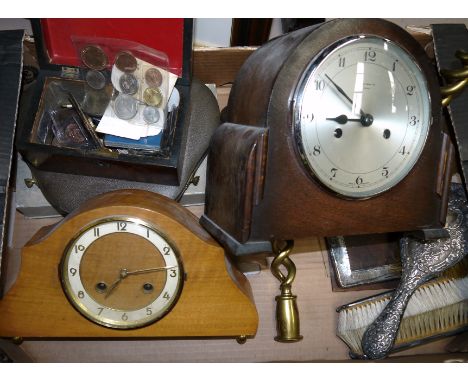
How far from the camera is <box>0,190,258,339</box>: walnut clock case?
984 millimetres

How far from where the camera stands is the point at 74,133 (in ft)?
3.69

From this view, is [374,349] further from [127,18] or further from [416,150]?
[127,18]

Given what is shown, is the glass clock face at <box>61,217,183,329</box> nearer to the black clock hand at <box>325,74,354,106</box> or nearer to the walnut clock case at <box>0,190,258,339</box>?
the walnut clock case at <box>0,190,258,339</box>

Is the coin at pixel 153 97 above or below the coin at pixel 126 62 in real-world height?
below

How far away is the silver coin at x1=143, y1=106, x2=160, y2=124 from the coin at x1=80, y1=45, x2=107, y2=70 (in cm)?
16

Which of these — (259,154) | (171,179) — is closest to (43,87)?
(171,179)

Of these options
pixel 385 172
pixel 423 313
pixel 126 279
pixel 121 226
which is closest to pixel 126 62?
pixel 121 226

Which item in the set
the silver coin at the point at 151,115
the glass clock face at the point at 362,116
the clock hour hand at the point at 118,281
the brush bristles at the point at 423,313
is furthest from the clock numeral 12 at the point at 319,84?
the brush bristles at the point at 423,313

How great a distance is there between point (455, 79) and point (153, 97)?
67cm

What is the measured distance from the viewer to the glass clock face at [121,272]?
Result: 984 mm

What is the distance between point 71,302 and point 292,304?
480mm

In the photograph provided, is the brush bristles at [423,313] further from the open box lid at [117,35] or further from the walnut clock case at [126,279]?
the open box lid at [117,35]

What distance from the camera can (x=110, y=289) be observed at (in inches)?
39.8

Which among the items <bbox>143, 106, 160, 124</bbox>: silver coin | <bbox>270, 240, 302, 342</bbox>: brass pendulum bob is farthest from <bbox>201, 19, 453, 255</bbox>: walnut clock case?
<bbox>143, 106, 160, 124</bbox>: silver coin
